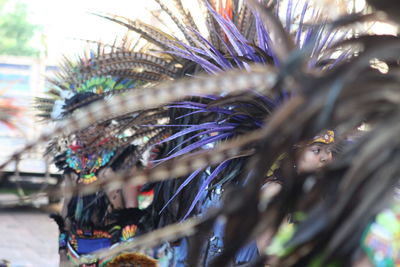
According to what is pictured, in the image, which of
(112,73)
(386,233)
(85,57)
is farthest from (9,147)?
(386,233)

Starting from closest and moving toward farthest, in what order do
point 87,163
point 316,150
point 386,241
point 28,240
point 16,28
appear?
point 386,241
point 316,150
point 87,163
point 28,240
point 16,28

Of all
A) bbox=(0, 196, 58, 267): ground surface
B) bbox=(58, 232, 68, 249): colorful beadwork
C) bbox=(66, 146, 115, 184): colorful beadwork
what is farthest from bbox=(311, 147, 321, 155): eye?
bbox=(0, 196, 58, 267): ground surface

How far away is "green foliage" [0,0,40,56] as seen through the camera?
1881cm

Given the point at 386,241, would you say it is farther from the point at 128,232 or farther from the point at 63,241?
the point at 63,241

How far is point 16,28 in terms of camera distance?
18.9m

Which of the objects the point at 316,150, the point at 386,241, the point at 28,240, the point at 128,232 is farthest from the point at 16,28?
the point at 386,241

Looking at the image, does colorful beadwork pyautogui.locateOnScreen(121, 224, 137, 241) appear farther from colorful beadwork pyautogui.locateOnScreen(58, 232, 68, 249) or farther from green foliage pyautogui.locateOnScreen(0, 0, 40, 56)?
green foliage pyautogui.locateOnScreen(0, 0, 40, 56)

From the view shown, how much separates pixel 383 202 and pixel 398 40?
Answer: 230 millimetres

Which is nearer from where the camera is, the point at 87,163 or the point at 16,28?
the point at 87,163

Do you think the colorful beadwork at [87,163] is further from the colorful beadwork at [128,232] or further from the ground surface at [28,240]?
the ground surface at [28,240]

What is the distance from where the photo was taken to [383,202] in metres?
0.75

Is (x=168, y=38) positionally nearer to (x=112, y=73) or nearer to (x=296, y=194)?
(x=112, y=73)

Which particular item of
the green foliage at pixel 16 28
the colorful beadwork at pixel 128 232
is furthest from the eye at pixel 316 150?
the green foliage at pixel 16 28

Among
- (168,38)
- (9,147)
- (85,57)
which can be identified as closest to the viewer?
(168,38)
